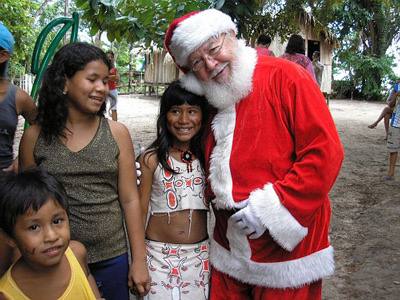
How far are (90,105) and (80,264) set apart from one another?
2.02 feet

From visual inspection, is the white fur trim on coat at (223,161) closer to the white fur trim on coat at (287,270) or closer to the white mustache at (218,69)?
the white mustache at (218,69)

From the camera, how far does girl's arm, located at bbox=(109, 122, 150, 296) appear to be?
185cm

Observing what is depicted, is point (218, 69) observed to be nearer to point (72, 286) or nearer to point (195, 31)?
point (195, 31)

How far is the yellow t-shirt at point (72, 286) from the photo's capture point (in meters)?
1.47

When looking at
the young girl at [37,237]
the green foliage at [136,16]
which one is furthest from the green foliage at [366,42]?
the young girl at [37,237]

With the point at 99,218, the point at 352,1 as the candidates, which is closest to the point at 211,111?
the point at 99,218

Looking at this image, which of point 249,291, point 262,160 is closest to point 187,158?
point 262,160

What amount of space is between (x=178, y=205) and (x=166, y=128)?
1.25 feet

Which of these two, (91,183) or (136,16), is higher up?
(136,16)

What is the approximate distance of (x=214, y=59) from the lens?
1896mm

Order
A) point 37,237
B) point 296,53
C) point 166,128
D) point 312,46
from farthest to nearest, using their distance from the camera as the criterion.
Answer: point 312,46
point 296,53
point 166,128
point 37,237

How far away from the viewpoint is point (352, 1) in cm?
1834

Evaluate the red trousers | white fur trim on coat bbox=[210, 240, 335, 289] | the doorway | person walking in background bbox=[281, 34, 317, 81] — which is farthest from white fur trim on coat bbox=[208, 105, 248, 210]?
the doorway

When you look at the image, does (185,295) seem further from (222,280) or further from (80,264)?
(80,264)
